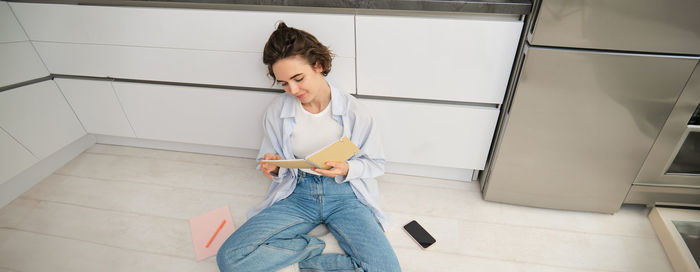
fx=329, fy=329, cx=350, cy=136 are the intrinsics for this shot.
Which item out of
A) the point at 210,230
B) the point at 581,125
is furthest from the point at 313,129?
the point at 581,125

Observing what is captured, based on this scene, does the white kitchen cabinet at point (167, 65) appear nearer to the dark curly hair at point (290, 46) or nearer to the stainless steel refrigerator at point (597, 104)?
the dark curly hair at point (290, 46)

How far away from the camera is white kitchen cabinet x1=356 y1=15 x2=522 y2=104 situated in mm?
1132

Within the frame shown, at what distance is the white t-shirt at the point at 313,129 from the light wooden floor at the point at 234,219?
16.3 inches

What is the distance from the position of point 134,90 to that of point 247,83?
617 mm

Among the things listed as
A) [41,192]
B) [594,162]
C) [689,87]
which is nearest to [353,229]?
[594,162]

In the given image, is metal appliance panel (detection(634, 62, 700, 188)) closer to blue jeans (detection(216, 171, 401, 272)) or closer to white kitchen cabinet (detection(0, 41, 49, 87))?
blue jeans (detection(216, 171, 401, 272))

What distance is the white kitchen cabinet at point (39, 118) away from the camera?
1.49 m

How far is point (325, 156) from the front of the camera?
3.54 feet

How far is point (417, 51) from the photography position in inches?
47.6

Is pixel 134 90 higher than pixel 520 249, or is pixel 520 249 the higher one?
pixel 134 90

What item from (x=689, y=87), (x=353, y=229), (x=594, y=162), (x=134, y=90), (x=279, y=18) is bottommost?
(x=353, y=229)

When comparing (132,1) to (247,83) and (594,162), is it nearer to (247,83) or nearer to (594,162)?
(247,83)

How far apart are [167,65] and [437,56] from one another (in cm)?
117

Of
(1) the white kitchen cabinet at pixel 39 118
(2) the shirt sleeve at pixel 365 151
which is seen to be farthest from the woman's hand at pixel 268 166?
(1) the white kitchen cabinet at pixel 39 118
